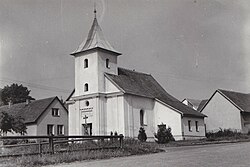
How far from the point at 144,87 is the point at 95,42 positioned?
7.56 meters

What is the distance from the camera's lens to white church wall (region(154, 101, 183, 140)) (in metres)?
35.9

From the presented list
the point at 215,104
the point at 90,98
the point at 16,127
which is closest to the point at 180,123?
the point at 90,98

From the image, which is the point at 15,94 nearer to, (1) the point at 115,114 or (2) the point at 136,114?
(1) the point at 115,114

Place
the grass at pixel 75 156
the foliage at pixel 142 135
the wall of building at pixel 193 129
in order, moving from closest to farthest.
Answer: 1. the grass at pixel 75 156
2. the foliage at pixel 142 135
3. the wall of building at pixel 193 129

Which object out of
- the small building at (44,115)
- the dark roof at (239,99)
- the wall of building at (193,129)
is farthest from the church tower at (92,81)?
the dark roof at (239,99)

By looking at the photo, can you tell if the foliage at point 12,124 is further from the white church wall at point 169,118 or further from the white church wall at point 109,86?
the white church wall at point 169,118

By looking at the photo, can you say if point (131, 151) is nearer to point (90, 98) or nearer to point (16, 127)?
point (90, 98)

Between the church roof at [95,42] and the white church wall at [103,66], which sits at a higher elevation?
the church roof at [95,42]

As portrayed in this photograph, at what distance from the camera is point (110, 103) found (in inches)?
1378

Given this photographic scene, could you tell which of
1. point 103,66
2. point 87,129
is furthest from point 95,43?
point 87,129

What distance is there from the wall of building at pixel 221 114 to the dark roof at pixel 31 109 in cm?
1963

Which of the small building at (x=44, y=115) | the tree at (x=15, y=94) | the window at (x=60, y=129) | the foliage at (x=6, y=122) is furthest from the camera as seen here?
the tree at (x=15, y=94)

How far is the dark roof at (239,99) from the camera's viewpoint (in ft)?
145

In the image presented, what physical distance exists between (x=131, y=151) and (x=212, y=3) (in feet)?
25.1
